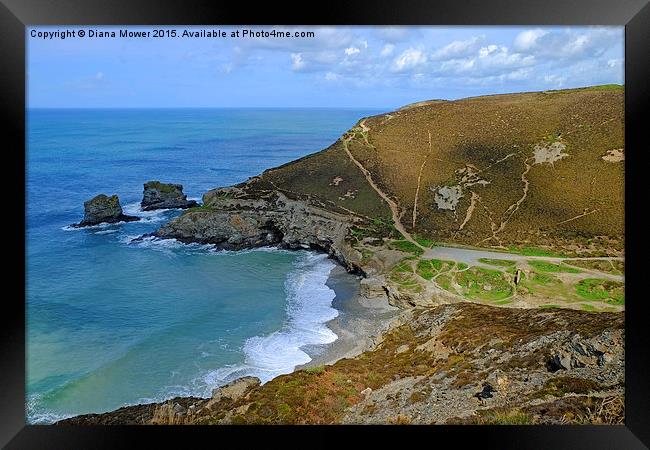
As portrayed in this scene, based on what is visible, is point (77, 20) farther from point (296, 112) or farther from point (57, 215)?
point (296, 112)

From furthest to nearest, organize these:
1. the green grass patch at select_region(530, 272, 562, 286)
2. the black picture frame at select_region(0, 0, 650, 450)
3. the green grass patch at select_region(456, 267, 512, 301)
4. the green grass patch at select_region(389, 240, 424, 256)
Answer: the green grass patch at select_region(389, 240, 424, 256) → the green grass patch at select_region(530, 272, 562, 286) → the green grass patch at select_region(456, 267, 512, 301) → the black picture frame at select_region(0, 0, 650, 450)

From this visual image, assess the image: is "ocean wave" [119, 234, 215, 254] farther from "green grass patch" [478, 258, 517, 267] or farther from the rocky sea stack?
"green grass patch" [478, 258, 517, 267]

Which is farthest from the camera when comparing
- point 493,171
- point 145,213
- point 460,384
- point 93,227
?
point 145,213

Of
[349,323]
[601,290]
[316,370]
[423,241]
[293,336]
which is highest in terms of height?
[423,241]

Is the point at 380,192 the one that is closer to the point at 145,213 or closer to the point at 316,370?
the point at 145,213

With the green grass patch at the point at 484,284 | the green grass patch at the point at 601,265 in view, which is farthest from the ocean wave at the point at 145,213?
the green grass patch at the point at 601,265

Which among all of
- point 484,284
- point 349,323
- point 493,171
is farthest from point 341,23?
point 493,171

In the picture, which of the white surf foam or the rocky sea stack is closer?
the white surf foam

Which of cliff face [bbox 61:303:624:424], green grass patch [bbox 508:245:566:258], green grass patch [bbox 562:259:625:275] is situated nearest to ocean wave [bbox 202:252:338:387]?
cliff face [bbox 61:303:624:424]
